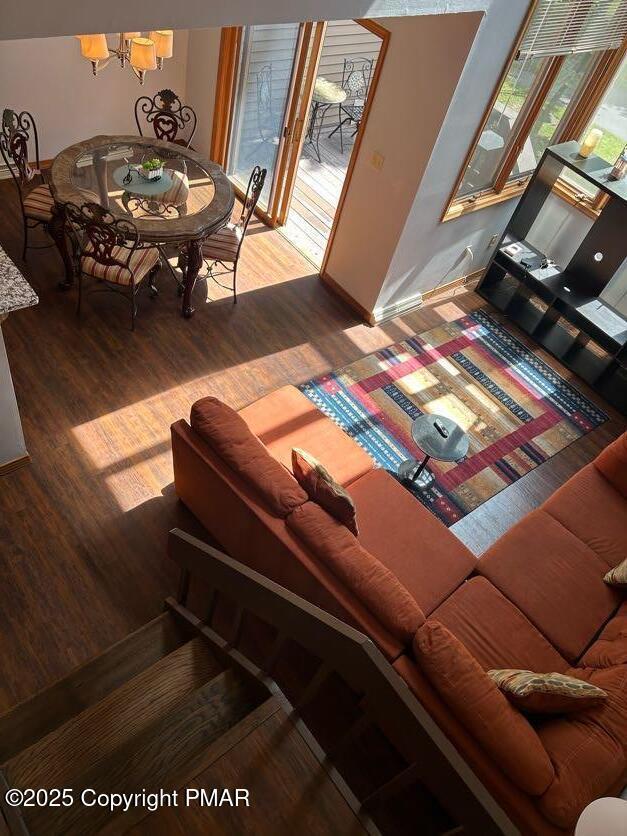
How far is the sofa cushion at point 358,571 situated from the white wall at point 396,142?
272cm

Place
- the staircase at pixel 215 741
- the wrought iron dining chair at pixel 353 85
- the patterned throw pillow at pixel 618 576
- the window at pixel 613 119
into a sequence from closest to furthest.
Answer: the staircase at pixel 215 741 → the patterned throw pillow at pixel 618 576 → the window at pixel 613 119 → the wrought iron dining chair at pixel 353 85

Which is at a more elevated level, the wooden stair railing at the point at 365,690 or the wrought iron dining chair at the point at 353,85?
the wooden stair railing at the point at 365,690

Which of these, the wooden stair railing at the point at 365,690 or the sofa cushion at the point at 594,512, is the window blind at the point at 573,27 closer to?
the sofa cushion at the point at 594,512

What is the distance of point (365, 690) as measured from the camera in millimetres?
1991

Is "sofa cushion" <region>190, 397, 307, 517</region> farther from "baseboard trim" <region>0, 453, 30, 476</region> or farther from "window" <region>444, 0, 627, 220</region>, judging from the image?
"window" <region>444, 0, 627, 220</region>

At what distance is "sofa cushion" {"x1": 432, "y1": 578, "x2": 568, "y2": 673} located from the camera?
3.18 metres

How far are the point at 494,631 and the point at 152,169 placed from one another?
3859mm

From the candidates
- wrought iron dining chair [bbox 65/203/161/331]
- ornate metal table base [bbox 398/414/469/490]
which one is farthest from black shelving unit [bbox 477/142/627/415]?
wrought iron dining chair [bbox 65/203/161/331]

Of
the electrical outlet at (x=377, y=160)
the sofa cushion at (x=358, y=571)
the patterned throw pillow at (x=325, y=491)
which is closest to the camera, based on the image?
the sofa cushion at (x=358, y=571)

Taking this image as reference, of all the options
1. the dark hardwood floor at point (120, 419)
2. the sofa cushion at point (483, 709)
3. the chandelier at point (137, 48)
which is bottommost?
the dark hardwood floor at point (120, 419)

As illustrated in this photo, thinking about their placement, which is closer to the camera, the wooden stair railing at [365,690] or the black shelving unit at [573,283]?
the wooden stair railing at [365,690]

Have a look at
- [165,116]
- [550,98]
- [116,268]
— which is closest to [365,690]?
[116,268]

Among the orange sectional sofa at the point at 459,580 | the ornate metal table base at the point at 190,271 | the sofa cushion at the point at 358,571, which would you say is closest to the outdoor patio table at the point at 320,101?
the ornate metal table base at the point at 190,271

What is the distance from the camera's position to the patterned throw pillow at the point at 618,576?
138 inches
